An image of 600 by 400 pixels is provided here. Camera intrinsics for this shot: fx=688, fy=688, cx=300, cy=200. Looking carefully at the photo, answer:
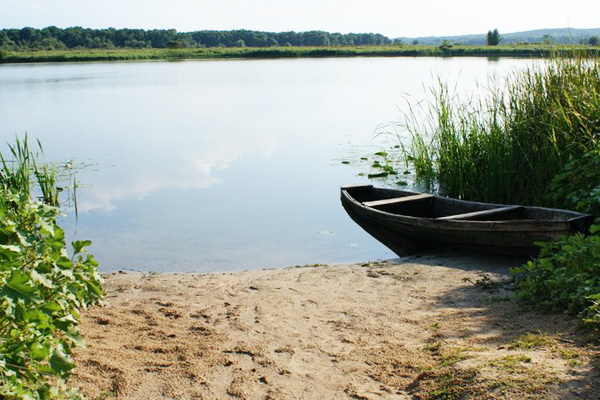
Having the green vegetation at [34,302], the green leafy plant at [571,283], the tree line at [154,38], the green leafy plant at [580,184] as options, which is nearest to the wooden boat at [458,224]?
the green leafy plant at [580,184]

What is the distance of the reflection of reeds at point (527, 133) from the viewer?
7.72 m

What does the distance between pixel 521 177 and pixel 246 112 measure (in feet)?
48.8

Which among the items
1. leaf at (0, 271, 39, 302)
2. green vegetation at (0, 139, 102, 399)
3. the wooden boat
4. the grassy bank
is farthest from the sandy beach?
the grassy bank

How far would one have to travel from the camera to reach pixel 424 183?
417 inches

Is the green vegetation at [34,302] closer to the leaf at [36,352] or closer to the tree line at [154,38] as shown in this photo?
the leaf at [36,352]

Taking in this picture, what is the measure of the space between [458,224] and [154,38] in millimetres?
76016

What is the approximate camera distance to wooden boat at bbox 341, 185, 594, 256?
6.43 metres

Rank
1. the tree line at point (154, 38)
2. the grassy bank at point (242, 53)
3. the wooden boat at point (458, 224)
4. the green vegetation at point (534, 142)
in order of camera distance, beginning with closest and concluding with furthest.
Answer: the wooden boat at point (458, 224), the green vegetation at point (534, 142), the grassy bank at point (242, 53), the tree line at point (154, 38)

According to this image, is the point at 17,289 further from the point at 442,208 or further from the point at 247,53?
the point at 247,53

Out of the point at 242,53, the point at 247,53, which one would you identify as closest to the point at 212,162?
the point at 242,53

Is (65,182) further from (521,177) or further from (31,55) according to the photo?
(31,55)

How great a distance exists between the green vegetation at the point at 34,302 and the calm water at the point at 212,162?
13.7 feet

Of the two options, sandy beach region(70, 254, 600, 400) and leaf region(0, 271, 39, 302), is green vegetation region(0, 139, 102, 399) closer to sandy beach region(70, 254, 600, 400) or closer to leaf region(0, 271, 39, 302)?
leaf region(0, 271, 39, 302)

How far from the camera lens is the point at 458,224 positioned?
703 cm
